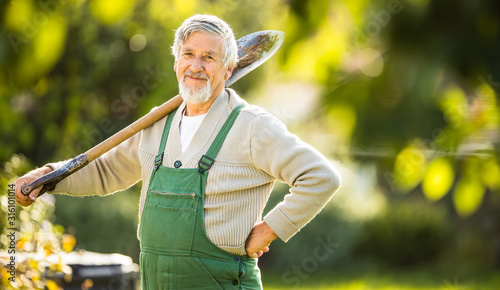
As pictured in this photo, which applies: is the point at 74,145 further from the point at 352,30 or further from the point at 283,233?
the point at 352,30

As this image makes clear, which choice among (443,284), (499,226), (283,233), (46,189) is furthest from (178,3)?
(499,226)

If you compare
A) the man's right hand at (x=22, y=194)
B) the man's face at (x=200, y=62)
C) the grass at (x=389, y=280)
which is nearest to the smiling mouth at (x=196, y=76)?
the man's face at (x=200, y=62)

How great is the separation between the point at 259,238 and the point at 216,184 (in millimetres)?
236

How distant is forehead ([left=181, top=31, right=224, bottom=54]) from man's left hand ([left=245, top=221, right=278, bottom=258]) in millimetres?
635

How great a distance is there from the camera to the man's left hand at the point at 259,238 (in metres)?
2.29

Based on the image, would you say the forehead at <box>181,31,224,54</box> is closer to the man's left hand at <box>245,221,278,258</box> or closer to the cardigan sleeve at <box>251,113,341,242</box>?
the cardigan sleeve at <box>251,113,341,242</box>

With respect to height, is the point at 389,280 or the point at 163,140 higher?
the point at 163,140

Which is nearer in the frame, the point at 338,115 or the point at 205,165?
the point at 338,115

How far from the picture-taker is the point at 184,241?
2248 millimetres

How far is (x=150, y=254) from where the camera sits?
2330 millimetres

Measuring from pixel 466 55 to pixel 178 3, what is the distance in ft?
2.58

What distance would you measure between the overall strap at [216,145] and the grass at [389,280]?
5.04 m

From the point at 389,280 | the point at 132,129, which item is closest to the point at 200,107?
the point at 132,129

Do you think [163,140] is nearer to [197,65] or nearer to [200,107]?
[200,107]
